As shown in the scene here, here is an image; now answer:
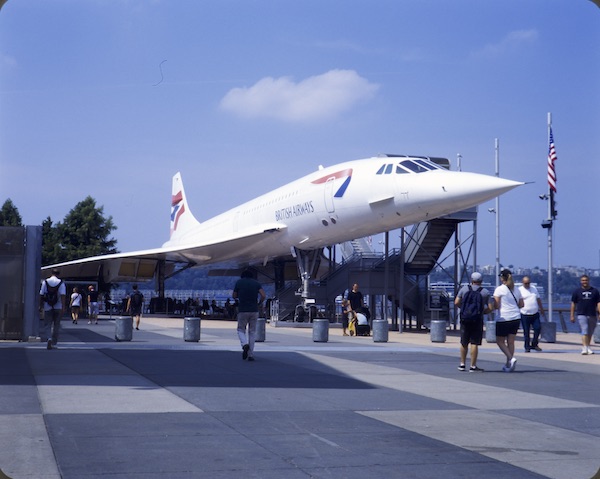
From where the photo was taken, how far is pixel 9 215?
62.9 metres

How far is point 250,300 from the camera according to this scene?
12914 mm

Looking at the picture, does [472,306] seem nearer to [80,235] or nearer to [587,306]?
[587,306]

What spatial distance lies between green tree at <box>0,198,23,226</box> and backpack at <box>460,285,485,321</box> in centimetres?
5498

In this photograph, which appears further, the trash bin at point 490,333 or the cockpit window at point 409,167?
the cockpit window at point 409,167

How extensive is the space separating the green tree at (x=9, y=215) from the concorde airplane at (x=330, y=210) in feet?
83.9

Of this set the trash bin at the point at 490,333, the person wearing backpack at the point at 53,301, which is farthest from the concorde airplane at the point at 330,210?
the person wearing backpack at the point at 53,301

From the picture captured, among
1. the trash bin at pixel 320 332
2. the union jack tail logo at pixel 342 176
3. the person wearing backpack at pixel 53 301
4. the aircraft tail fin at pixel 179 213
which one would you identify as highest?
the aircraft tail fin at pixel 179 213

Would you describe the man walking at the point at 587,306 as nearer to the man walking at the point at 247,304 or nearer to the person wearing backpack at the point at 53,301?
the man walking at the point at 247,304

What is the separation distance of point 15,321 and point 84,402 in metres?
8.66

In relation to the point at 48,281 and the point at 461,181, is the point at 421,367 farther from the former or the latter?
the point at 461,181

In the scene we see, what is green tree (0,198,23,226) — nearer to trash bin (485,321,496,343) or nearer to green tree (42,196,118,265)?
green tree (42,196,118,265)

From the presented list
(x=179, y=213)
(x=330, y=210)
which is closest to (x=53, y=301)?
(x=330, y=210)

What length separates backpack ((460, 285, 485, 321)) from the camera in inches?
460

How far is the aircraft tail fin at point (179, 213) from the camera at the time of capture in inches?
1913
